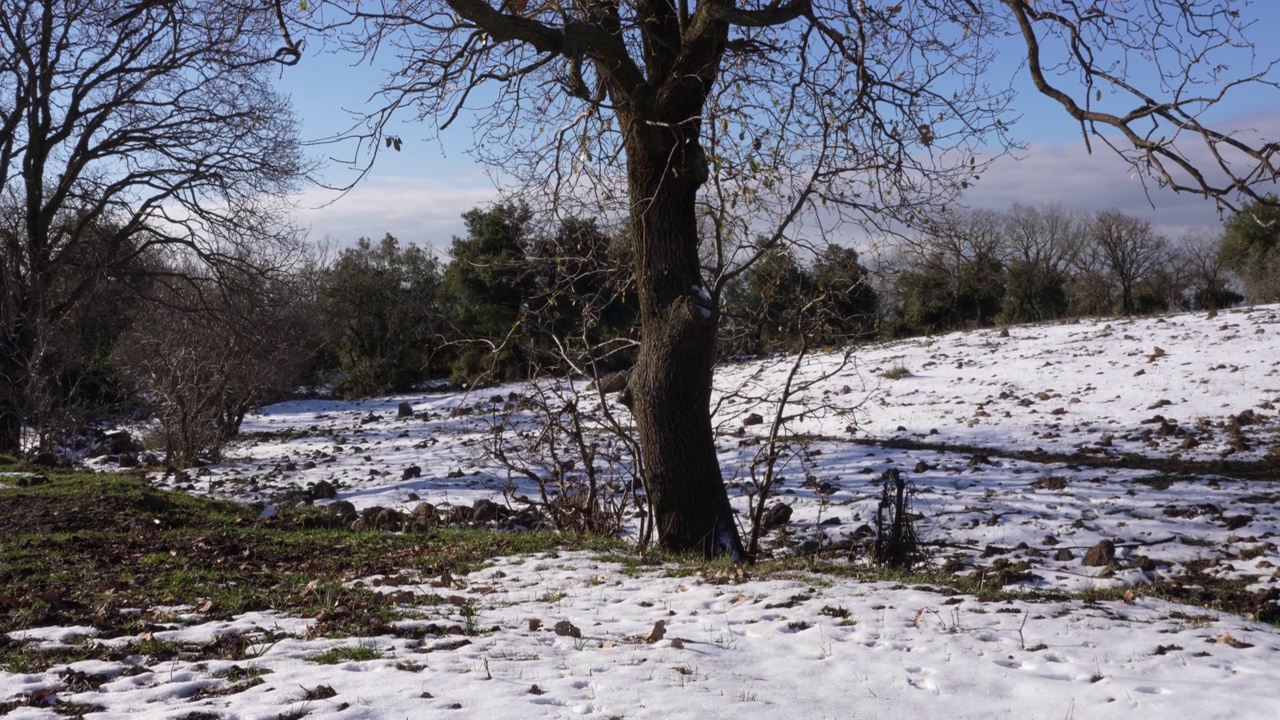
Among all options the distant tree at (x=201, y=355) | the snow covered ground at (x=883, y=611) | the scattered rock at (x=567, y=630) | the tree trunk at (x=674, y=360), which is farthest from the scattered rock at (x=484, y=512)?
the distant tree at (x=201, y=355)

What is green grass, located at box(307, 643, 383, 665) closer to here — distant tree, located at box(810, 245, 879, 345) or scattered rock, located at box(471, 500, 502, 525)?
distant tree, located at box(810, 245, 879, 345)

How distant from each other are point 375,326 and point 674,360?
81.2ft

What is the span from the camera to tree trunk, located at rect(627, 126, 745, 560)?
7.17m

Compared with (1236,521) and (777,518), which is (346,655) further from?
(1236,521)

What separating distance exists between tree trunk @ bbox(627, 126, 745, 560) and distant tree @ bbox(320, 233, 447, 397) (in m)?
22.8

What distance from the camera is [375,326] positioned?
30391mm

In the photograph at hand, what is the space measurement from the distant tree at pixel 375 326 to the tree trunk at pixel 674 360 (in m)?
22.8

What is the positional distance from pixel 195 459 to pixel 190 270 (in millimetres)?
8320

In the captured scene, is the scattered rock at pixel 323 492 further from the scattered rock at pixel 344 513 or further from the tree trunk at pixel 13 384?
the tree trunk at pixel 13 384

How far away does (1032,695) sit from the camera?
3.59m

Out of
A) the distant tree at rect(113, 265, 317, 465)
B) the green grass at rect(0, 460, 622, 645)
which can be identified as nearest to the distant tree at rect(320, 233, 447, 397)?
the distant tree at rect(113, 265, 317, 465)

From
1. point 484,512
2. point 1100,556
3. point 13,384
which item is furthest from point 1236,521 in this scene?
point 13,384

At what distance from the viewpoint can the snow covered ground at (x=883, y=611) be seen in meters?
3.57

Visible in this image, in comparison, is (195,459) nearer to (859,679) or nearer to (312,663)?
(312,663)
